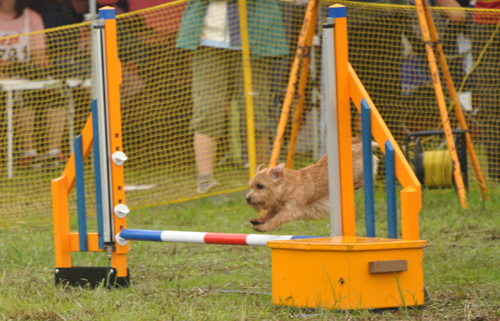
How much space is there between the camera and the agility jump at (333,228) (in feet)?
8.18

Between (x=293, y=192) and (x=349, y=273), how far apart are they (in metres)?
1.35

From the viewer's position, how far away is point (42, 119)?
7195mm

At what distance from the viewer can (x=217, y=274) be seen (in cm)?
355

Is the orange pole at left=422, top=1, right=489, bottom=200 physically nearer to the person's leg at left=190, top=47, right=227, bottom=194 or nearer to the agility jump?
the person's leg at left=190, top=47, right=227, bottom=194

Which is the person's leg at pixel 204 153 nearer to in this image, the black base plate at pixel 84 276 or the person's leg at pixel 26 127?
the person's leg at pixel 26 127

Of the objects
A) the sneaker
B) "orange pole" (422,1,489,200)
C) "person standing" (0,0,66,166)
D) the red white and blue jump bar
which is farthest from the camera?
"person standing" (0,0,66,166)

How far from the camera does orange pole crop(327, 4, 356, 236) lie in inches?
114

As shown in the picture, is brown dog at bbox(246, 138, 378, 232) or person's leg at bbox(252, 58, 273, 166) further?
person's leg at bbox(252, 58, 273, 166)

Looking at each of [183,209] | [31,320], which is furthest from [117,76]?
[183,209]

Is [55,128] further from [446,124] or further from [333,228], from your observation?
[333,228]

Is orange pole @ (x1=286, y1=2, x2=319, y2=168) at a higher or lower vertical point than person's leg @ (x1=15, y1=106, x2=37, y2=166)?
Result: higher

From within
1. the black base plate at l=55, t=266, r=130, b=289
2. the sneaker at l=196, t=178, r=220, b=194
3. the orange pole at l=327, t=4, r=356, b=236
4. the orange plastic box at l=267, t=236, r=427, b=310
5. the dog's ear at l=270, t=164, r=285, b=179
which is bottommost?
the sneaker at l=196, t=178, r=220, b=194

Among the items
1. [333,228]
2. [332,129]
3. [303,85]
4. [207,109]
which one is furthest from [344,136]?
[207,109]

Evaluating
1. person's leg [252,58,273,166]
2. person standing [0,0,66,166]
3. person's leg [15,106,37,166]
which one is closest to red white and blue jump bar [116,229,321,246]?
person's leg [252,58,273,166]
